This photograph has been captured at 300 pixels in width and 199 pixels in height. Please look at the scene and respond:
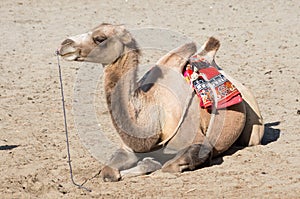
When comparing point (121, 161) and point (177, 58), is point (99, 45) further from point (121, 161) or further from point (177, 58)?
point (121, 161)

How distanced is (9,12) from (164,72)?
8806mm

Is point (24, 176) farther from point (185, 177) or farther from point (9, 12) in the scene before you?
point (9, 12)

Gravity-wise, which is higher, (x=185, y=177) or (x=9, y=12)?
(x=185, y=177)

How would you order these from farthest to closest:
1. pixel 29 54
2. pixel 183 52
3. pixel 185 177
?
pixel 29 54, pixel 183 52, pixel 185 177

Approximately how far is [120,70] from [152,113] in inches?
19.6

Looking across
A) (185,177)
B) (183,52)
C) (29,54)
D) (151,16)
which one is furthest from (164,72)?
(151,16)

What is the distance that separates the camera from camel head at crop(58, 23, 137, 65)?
19.3 feet

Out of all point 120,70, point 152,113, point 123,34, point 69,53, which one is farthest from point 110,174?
point 123,34

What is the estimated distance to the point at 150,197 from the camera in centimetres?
570

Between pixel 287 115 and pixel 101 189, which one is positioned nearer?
pixel 101 189

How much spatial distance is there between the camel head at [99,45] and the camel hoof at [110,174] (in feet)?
3.31

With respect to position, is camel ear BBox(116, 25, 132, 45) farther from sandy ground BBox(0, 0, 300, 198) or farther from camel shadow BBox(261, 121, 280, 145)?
camel shadow BBox(261, 121, 280, 145)

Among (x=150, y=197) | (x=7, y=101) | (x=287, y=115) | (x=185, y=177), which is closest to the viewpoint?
(x=150, y=197)

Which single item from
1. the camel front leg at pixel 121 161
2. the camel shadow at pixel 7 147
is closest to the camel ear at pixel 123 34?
the camel front leg at pixel 121 161
